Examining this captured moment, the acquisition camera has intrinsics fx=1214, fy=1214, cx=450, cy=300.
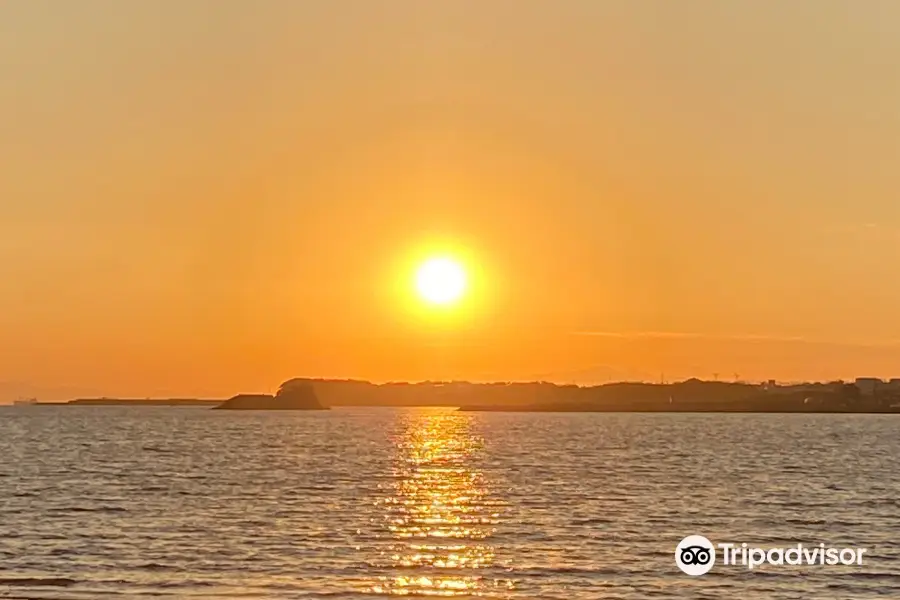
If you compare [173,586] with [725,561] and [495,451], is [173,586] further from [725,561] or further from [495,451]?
[495,451]

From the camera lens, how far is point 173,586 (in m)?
36.8

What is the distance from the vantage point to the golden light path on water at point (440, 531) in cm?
3794

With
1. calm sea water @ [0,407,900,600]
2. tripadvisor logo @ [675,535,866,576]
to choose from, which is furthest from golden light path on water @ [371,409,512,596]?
tripadvisor logo @ [675,535,866,576]

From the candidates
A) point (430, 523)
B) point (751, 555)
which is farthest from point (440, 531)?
point (751, 555)

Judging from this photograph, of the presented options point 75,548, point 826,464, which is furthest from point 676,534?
point 826,464

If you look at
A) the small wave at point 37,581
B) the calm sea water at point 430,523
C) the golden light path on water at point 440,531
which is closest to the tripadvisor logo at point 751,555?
the calm sea water at point 430,523

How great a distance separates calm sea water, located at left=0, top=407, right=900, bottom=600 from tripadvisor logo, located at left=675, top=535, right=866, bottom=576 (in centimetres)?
88

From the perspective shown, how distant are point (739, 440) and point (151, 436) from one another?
269ft

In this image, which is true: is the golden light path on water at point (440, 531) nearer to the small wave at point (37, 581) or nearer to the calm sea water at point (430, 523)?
the calm sea water at point (430, 523)

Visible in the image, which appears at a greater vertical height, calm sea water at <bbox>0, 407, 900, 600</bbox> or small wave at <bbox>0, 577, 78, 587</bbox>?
calm sea water at <bbox>0, 407, 900, 600</bbox>

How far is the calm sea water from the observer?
38188mm

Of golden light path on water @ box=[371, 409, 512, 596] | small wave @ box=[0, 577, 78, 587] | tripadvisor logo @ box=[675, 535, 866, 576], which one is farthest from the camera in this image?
tripadvisor logo @ box=[675, 535, 866, 576]

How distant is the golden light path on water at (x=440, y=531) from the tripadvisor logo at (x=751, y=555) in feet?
23.6

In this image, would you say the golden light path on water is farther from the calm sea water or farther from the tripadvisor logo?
the tripadvisor logo
